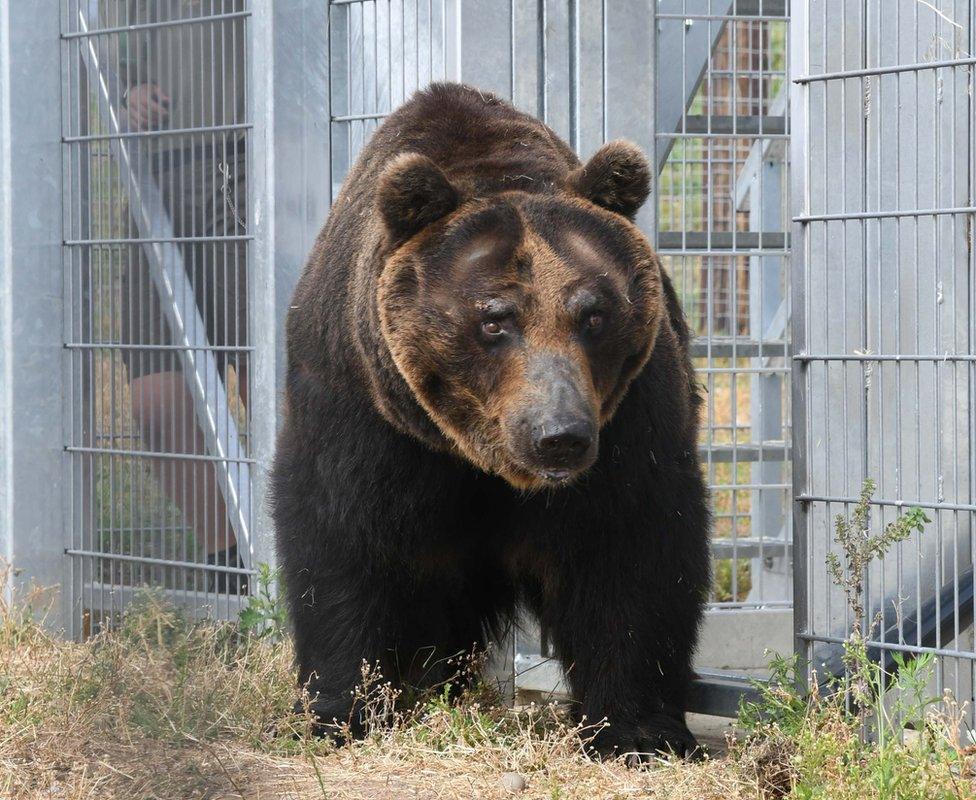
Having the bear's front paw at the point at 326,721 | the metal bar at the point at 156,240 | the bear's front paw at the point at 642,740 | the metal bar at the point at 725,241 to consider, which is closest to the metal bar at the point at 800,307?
the bear's front paw at the point at 642,740

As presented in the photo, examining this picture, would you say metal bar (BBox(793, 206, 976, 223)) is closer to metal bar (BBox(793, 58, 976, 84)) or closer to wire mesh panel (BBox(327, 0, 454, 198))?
metal bar (BBox(793, 58, 976, 84))

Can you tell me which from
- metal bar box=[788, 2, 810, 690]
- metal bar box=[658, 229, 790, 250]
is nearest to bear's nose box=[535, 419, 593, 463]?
metal bar box=[788, 2, 810, 690]

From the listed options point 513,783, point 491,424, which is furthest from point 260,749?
point 491,424

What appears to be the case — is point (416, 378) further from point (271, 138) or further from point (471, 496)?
point (271, 138)

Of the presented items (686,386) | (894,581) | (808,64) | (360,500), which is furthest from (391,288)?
(894,581)

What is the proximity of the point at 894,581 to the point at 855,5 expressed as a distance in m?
1.84

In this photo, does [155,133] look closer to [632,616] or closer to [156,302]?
[156,302]

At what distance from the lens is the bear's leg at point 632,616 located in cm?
461

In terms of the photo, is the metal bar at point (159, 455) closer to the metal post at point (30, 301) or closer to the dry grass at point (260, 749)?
the metal post at point (30, 301)

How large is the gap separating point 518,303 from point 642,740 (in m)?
1.51

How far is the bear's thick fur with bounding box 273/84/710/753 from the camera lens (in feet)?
13.8

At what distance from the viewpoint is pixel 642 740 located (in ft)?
15.4

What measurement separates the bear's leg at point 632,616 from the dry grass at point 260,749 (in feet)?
0.48

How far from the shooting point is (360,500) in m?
4.60
